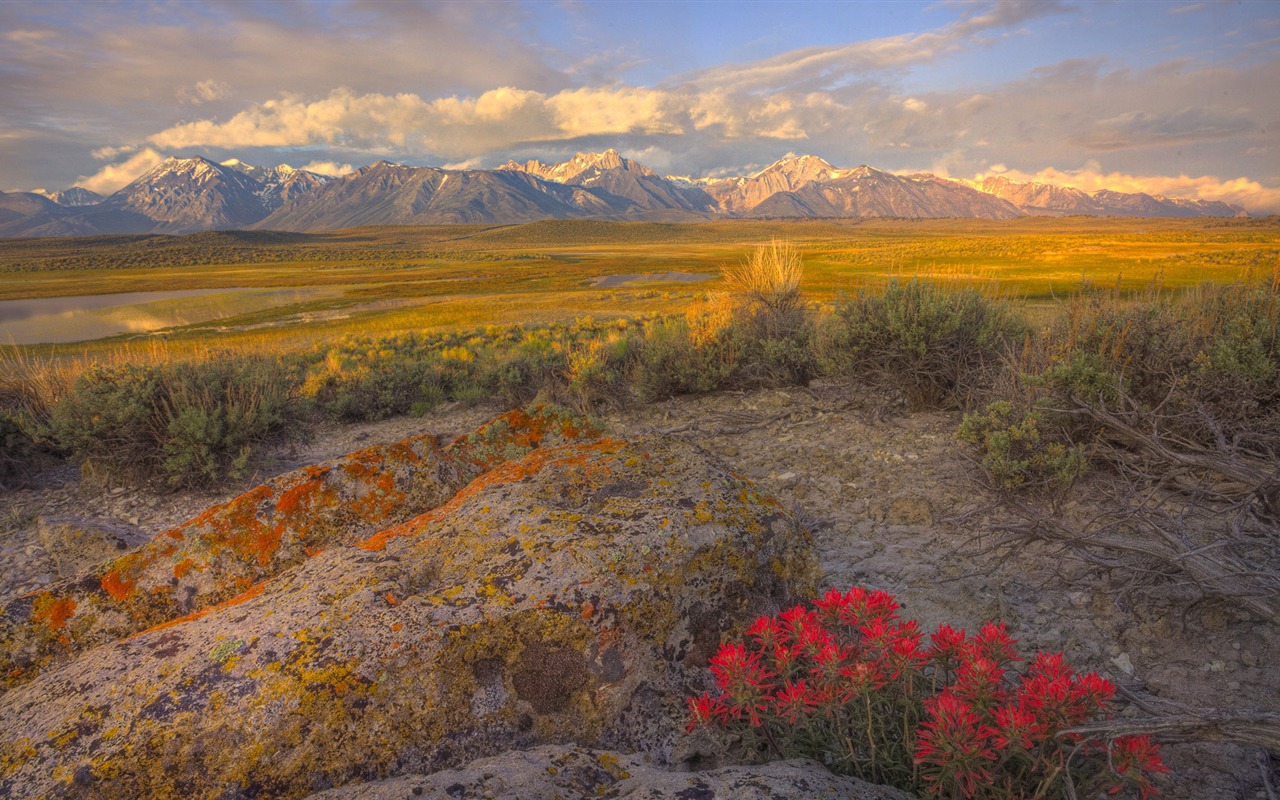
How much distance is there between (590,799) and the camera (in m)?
1.58

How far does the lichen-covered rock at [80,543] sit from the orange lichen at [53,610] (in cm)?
163

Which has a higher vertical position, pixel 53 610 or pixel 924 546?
pixel 53 610

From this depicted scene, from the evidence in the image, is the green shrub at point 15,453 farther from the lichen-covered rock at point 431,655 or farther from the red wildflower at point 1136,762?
the red wildflower at point 1136,762

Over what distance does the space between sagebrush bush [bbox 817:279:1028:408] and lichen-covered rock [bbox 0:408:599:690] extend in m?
4.83

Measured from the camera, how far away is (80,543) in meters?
4.20

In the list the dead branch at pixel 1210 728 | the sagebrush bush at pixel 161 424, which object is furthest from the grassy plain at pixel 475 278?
the dead branch at pixel 1210 728

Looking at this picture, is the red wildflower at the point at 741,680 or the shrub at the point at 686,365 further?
the shrub at the point at 686,365

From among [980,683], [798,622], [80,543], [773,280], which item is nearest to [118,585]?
[80,543]

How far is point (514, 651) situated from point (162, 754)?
97cm

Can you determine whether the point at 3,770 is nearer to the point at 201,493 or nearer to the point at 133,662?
the point at 133,662

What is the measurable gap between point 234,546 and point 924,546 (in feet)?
13.2

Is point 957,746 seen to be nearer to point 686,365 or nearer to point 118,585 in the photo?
point 118,585

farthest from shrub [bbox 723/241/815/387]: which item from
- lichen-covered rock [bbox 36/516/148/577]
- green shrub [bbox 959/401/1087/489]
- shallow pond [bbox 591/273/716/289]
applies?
shallow pond [bbox 591/273/716/289]

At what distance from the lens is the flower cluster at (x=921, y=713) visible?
1385 mm
